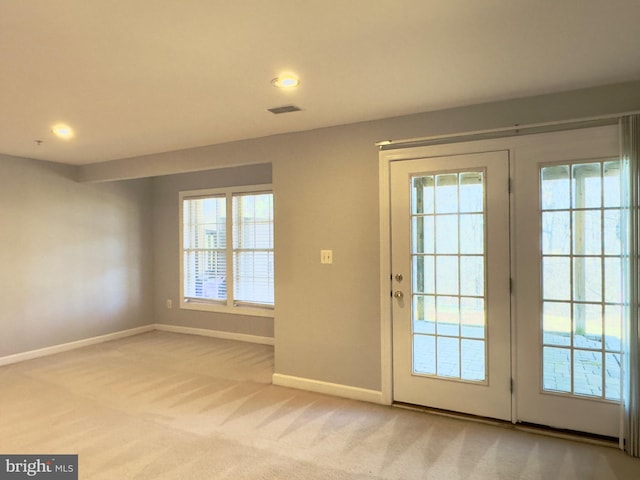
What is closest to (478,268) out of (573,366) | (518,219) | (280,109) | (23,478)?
(518,219)

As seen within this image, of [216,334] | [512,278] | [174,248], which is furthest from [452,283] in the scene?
[174,248]

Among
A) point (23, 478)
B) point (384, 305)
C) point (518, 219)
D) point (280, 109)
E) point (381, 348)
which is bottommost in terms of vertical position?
point (23, 478)

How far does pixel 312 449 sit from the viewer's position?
8.68 ft

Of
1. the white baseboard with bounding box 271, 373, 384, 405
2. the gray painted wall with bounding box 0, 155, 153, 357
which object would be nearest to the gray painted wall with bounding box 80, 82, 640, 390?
the white baseboard with bounding box 271, 373, 384, 405

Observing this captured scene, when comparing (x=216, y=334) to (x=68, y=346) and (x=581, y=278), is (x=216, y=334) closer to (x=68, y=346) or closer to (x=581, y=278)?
(x=68, y=346)

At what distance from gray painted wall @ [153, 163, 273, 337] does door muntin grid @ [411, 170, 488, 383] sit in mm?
2920

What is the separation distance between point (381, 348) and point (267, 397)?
108 cm

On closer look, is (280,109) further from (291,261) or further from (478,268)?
(478,268)

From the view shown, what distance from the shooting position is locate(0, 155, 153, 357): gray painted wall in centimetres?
468

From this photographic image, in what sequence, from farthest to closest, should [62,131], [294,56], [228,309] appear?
[228,309]
[62,131]
[294,56]

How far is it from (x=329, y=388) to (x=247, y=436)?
97cm

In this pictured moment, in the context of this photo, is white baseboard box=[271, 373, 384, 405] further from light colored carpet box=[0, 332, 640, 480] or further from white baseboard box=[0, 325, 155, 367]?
white baseboard box=[0, 325, 155, 367]

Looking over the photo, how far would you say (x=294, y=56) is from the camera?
2197 mm

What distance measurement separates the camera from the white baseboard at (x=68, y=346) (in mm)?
4639
